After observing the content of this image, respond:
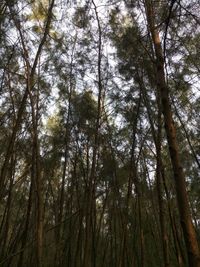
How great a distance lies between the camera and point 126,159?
29.0ft

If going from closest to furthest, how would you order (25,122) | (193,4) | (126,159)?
1. (193,4)
2. (25,122)
3. (126,159)

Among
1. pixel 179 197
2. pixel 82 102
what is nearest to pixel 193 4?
pixel 179 197

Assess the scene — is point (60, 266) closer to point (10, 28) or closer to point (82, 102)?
point (82, 102)

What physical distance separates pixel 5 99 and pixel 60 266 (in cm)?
403

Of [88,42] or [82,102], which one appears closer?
[88,42]

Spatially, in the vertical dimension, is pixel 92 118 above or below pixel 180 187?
above

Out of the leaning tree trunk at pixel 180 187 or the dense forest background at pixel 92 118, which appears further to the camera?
the dense forest background at pixel 92 118

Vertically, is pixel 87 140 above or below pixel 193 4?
above

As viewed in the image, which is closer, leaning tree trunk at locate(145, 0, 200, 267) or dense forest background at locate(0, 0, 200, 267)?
leaning tree trunk at locate(145, 0, 200, 267)

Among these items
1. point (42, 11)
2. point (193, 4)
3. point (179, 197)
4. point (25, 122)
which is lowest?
point (179, 197)

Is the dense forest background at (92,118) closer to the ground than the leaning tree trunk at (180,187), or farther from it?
farther from it

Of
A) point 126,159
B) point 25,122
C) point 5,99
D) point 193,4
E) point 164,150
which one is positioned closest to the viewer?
point 193,4

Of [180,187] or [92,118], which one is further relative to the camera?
[92,118]

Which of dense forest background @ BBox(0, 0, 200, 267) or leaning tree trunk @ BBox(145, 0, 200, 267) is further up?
dense forest background @ BBox(0, 0, 200, 267)
